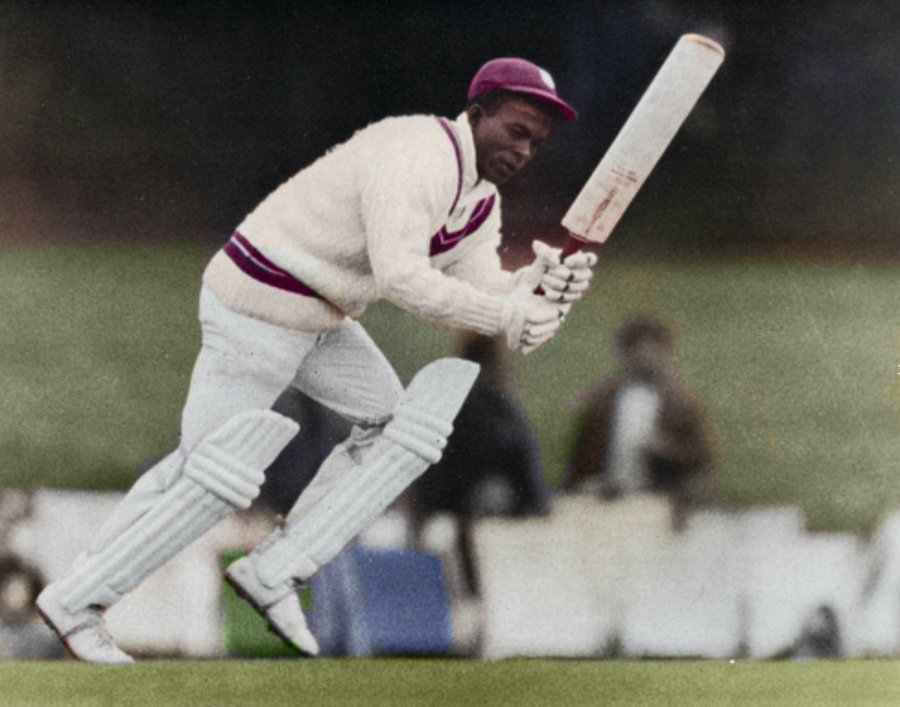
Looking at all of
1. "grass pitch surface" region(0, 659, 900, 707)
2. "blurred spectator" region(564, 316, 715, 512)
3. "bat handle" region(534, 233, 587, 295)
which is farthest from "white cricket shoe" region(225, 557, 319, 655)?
"bat handle" region(534, 233, 587, 295)

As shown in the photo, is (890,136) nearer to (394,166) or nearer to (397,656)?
(394,166)

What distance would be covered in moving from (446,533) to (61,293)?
5.05 ft

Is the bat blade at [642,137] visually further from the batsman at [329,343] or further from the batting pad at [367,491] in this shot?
the batting pad at [367,491]

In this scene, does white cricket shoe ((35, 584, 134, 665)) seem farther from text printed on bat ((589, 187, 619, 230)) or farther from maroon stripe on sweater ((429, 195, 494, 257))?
text printed on bat ((589, 187, 619, 230))

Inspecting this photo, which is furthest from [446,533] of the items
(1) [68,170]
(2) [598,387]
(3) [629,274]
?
(1) [68,170]

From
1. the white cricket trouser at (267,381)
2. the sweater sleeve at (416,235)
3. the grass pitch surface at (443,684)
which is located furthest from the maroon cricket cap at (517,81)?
the grass pitch surface at (443,684)

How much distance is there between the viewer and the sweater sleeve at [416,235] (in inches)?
186

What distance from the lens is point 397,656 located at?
16.5ft

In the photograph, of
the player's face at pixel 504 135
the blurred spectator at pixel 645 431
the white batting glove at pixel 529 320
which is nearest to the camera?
the white batting glove at pixel 529 320

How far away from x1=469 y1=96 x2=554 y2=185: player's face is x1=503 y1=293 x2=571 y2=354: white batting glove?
434 mm

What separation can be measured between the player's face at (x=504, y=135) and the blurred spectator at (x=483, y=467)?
1.87 ft

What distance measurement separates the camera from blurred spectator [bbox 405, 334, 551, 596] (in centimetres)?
503

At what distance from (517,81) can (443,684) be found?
2027mm

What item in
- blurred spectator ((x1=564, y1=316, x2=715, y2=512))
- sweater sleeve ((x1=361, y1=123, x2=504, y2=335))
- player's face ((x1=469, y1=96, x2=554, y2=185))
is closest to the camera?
sweater sleeve ((x1=361, y1=123, x2=504, y2=335))
